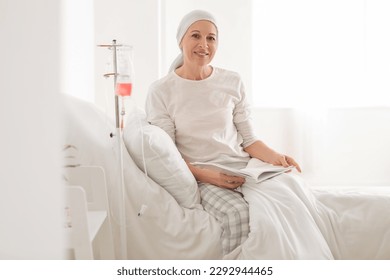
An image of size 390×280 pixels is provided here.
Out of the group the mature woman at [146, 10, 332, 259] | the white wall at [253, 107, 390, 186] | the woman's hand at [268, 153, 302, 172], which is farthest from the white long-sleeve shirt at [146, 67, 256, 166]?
the white wall at [253, 107, 390, 186]

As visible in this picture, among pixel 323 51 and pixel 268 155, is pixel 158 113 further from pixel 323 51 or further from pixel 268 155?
pixel 323 51

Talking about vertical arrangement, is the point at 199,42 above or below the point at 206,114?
above

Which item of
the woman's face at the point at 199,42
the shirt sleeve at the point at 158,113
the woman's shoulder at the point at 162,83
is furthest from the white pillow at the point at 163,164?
the woman's face at the point at 199,42

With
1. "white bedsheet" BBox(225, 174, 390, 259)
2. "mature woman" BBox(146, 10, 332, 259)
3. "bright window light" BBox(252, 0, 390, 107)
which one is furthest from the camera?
"bright window light" BBox(252, 0, 390, 107)

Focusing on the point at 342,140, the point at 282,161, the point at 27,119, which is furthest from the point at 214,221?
the point at 342,140

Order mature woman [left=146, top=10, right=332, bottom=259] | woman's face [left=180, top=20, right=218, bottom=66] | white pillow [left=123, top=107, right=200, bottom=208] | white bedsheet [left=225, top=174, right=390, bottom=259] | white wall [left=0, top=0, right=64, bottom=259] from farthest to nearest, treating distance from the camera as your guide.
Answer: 1. woman's face [left=180, top=20, right=218, bottom=66]
2. mature woman [left=146, top=10, right=332, bottom=259]
3. white pillow [left=123, top=107, right=200, bottom=208]
4. white bedsheet [left=225, top=174, right=390, bottom=259]
5. white wall [left=0, top=0, right=64, bottom=259]

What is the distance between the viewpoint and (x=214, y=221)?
1.15 metres

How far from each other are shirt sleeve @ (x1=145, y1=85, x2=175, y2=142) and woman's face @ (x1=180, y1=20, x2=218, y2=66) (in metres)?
0.18

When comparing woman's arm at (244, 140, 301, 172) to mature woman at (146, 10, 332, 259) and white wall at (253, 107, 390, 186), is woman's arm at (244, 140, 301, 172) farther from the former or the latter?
white wall at (253, 107, 390, 186)

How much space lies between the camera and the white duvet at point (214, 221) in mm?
1071

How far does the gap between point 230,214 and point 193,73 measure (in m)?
0.60

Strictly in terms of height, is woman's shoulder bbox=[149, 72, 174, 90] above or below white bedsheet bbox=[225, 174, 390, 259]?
above

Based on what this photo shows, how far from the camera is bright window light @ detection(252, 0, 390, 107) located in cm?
320
